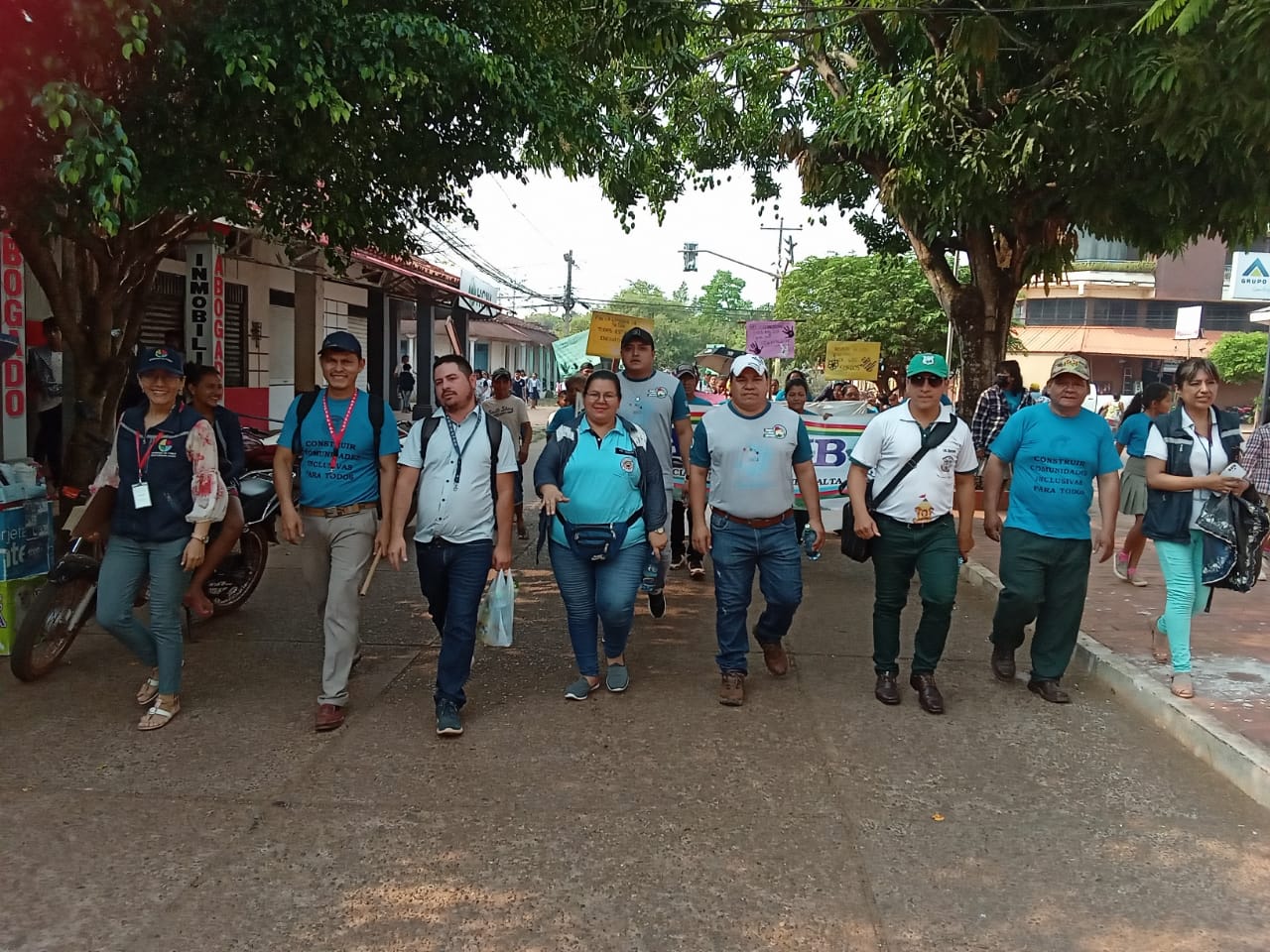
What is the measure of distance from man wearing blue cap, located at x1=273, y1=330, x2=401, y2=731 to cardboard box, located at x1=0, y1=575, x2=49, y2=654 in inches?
71.7

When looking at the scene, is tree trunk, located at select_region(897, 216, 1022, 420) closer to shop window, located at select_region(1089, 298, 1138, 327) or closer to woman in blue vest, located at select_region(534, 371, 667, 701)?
woman in blue vest, located at select_region(534, 371, 667, 701)

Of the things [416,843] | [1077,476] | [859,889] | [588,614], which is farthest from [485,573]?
[1077,476]

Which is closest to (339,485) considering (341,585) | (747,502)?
(341,585)

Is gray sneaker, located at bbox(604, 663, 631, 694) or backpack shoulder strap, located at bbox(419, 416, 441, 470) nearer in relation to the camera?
backpack shoulder strap, located at bbox(419, 416, 441, 470)

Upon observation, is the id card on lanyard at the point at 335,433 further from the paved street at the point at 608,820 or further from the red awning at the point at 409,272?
the red awning at the point at 409,272

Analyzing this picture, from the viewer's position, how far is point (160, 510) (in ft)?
15.0

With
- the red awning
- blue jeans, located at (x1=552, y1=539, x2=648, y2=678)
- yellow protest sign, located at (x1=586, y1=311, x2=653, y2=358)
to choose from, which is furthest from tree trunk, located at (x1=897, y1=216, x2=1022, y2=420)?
blue jeans, located at (x1=552, y1=539, x2=648, y2=678)

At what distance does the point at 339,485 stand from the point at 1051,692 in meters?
3.74

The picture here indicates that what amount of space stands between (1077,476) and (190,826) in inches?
166

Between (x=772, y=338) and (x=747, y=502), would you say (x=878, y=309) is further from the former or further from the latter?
(x=747, y=502)

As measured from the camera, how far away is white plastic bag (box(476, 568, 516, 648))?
473 cm

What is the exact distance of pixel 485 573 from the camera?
15.2ft

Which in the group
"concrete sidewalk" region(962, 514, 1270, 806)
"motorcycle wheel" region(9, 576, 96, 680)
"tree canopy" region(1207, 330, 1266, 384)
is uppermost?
"tree canopy" region(1207, 330, 1266, 384)

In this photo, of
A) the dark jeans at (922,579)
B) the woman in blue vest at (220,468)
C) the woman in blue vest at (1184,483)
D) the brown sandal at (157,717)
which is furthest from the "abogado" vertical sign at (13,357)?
the woman in blue vest at (1184,483)
